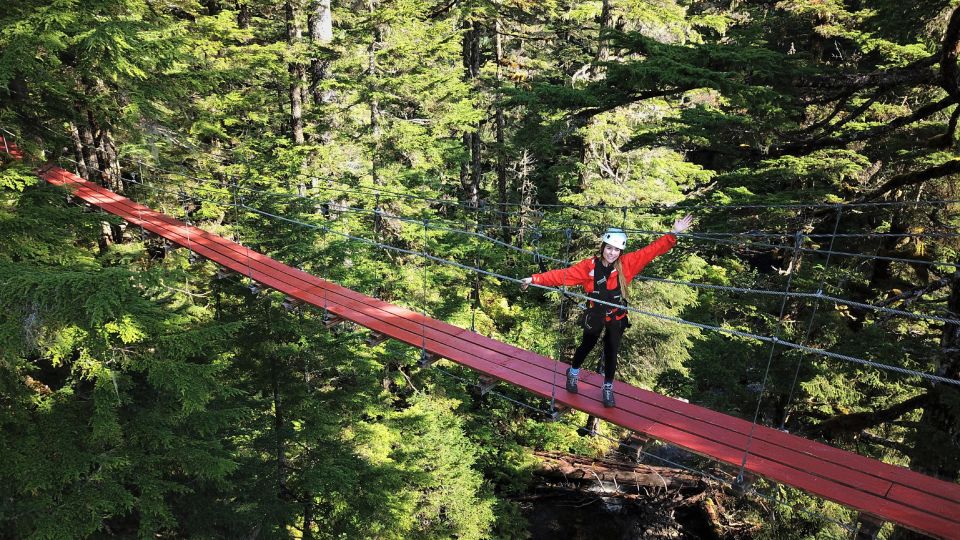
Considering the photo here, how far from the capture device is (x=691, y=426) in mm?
3709

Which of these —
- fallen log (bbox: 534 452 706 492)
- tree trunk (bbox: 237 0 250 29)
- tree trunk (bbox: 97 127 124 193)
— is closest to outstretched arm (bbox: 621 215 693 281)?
tree trunk (bbox: 97 127 124 193)

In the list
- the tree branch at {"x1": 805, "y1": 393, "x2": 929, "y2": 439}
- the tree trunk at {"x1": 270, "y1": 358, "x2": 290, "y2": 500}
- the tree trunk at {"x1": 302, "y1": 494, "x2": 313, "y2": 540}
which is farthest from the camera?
the tree trunk at {"x1": 302, "y1": 494, "x2": 313, "y2": 540}

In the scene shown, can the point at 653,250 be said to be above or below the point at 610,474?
above

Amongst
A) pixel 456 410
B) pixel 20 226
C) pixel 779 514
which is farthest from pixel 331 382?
pixel 779 514

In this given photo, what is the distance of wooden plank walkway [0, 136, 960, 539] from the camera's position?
299cm

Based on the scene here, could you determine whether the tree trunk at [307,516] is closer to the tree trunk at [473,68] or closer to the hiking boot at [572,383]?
the hiking boot at [572,383]

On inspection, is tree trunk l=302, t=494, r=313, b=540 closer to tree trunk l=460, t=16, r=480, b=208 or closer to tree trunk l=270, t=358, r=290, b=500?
tree trunk l=270, t=358, r=290, b=500

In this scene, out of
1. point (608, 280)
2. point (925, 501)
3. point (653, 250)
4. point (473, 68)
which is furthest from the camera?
point (473, 68)

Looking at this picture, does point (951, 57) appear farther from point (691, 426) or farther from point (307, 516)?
point (307, 516)

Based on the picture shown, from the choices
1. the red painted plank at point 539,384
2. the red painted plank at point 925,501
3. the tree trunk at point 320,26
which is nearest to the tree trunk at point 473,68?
the tree trunk at point 320,26

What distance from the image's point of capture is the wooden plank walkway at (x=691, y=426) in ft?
9.82

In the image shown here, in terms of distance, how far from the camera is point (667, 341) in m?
10.3

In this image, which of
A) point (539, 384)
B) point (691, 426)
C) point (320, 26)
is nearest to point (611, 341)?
point (539, 384)

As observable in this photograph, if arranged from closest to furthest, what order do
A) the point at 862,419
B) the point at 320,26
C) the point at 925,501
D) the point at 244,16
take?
the point at 925,501
the point at 862,419
the point at 320,26
the point at 244,16
